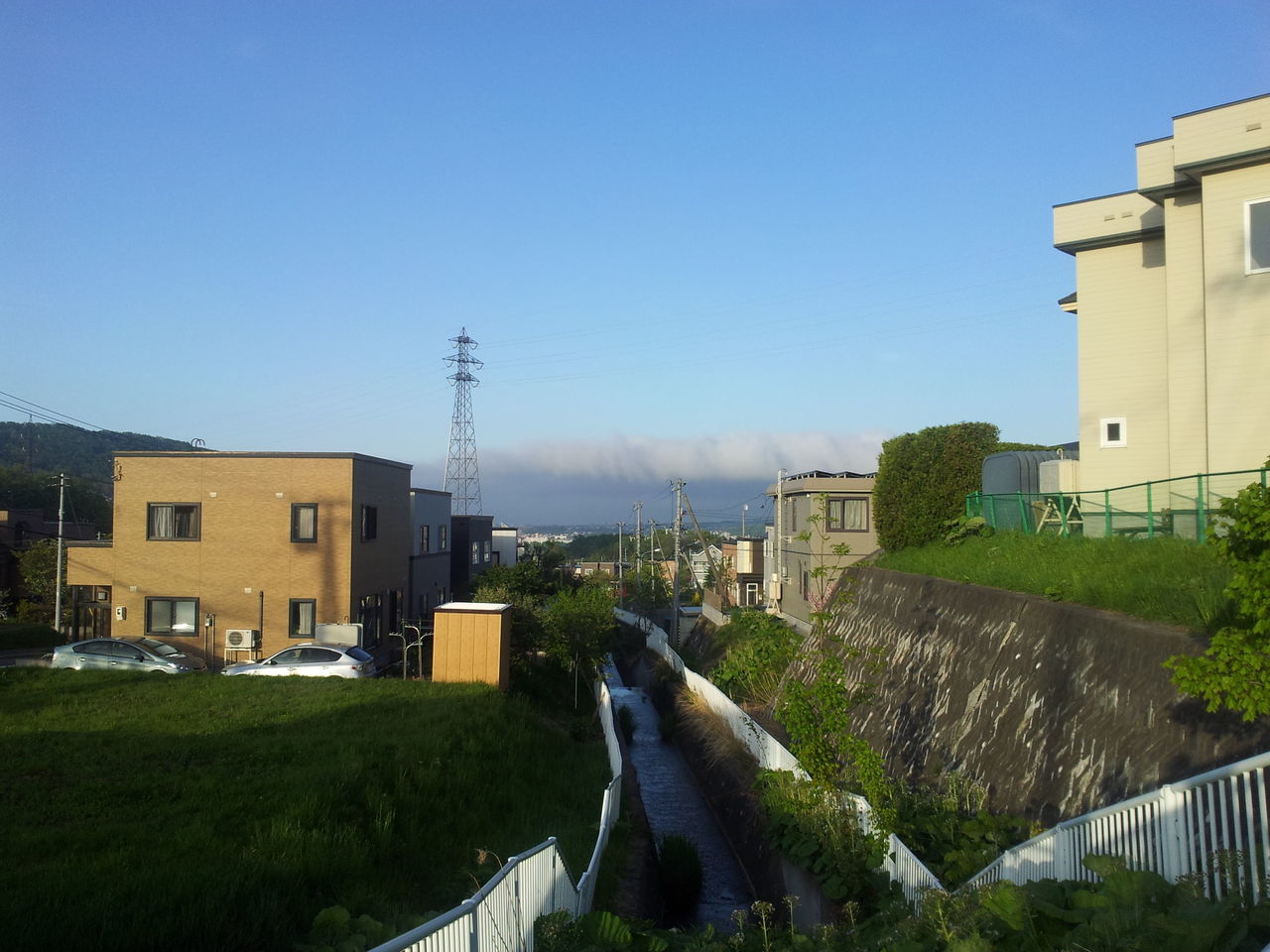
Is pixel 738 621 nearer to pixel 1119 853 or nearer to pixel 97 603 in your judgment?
pixel 97 603

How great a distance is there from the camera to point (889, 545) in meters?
24.8

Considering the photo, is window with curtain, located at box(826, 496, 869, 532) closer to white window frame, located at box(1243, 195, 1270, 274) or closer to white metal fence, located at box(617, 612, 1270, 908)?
white window frame, located at box(1243, 195, 1270, 274)

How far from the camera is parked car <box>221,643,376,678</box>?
66.6 feet

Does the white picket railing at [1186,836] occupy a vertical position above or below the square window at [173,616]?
above

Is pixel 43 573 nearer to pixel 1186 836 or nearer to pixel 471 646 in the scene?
pixel 471 646

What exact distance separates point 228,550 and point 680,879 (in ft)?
62.2

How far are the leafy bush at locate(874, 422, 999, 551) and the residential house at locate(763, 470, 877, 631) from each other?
28.3 ft

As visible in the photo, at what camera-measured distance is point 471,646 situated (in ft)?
62.6

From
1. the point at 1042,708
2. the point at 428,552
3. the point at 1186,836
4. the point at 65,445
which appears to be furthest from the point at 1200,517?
the point at 65,445

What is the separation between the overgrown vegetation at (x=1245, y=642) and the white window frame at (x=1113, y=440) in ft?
41.1

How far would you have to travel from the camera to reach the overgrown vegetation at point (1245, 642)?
6.01m

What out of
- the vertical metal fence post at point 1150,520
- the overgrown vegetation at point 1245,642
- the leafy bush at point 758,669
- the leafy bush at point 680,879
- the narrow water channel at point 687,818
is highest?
the vertical metal fence post at point 1150,520

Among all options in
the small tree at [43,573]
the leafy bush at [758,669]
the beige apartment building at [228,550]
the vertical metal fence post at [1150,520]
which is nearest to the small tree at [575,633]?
the leafy bush at [758,669]

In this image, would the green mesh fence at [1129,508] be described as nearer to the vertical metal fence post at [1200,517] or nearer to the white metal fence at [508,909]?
the vertical metal fence post at [1200,517]
